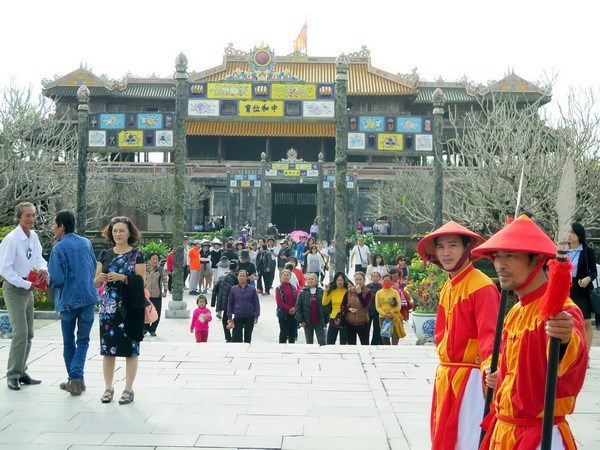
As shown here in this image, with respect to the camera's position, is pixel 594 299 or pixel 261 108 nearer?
pixel 594 299

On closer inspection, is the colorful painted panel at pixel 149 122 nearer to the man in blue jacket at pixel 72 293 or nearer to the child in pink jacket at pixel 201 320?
the child in pink jacket at pixel 201 320

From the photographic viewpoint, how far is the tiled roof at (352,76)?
1491 inches

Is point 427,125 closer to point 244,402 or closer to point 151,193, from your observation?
point 244,402

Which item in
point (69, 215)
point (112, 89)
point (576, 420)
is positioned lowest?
point (576, 420)

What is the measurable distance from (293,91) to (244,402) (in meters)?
8.34

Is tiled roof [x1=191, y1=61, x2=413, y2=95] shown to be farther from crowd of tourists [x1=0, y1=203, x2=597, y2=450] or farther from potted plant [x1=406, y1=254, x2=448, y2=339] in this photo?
potted plant [x1=406, y1=254, x2=448, y2=339]

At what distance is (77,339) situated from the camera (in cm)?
589

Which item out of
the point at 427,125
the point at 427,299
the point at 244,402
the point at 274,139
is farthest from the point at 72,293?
the point at 274,139

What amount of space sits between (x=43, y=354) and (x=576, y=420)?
516cm

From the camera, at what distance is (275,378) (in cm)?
665

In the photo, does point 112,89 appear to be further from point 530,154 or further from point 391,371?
point 391,371

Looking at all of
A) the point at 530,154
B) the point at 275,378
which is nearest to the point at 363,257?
the point at 530,154

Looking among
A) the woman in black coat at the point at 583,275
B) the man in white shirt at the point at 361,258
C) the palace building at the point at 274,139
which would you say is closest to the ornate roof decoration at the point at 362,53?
the palace building at the point at 274,139

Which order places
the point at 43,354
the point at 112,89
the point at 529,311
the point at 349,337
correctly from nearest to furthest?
1. the point at 529,311
2. the point at 43,354
3. the point at 349,337
4. the point at 112,89
